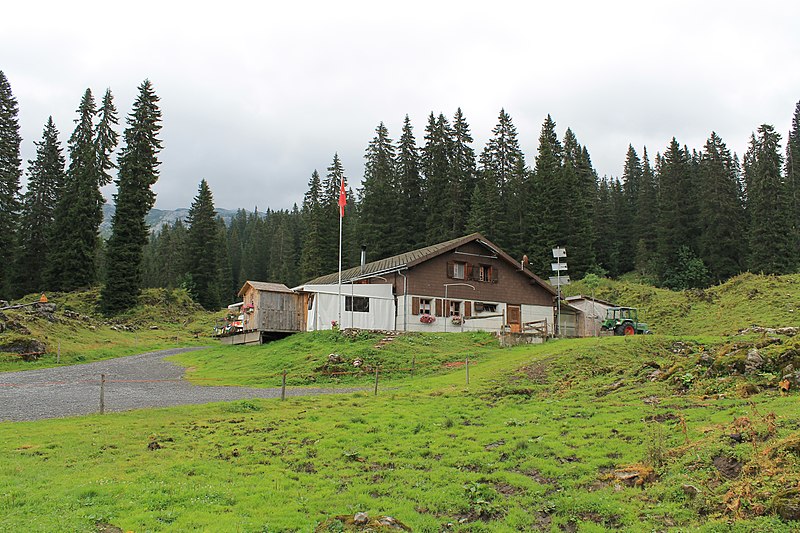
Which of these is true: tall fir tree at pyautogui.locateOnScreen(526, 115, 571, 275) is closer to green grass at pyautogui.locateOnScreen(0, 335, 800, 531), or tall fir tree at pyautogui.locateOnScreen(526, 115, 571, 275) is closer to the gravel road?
the gravel road

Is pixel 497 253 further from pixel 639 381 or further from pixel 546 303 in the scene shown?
pixel 639 381

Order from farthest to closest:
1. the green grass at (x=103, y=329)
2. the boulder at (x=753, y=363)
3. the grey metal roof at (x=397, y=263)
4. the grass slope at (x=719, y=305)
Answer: the grey metal roof at (x=397, y=263) < the grass slope at (x=719, y=305) < the green grass at (x=103, y=329) < the boulder at (x=753, y=363)

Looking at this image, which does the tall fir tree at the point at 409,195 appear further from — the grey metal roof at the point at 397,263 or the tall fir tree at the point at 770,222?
the tall fir tree at the point at 770,222

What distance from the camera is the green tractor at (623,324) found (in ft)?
128

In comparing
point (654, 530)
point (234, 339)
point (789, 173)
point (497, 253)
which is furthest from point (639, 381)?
point (789, 173)

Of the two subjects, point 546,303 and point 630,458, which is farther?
point 546,303

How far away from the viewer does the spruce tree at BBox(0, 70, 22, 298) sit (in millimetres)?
63094

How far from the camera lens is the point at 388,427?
16078mm

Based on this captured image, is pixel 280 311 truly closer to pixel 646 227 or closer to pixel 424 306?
pixel 424 306

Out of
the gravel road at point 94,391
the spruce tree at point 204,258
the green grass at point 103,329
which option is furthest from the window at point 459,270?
the spruce tree at point 204,258

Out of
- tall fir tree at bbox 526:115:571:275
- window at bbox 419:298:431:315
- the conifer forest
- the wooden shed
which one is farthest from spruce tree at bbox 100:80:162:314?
tall fir tree at bbox 526:115:571:275

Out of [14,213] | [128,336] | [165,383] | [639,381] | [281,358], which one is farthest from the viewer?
[14,213]

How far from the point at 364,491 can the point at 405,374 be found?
56.9 ft

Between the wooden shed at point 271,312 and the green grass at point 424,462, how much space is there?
66.9ft
